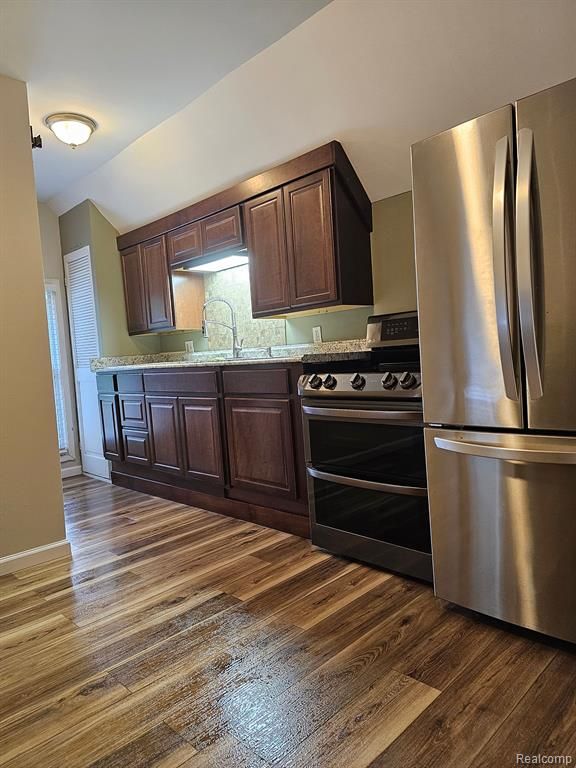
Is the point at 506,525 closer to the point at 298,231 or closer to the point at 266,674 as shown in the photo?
the point at 266,674

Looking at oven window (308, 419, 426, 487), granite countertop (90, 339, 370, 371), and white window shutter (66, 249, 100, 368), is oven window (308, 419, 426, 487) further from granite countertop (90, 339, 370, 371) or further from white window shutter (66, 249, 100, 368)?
white window shutter (66, 249, 100, 368)

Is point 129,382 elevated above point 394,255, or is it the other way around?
point 394,255

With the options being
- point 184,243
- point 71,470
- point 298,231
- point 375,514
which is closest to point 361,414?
point 375,514

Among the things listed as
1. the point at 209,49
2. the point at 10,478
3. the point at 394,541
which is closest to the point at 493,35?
the point at 209,49

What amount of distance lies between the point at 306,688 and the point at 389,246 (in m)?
2.46

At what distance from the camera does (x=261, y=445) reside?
2.98 metres

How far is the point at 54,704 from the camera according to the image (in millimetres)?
1591

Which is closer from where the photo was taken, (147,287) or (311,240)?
(311,240)

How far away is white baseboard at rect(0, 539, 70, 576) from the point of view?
107 inches

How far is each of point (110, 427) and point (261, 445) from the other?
200cm

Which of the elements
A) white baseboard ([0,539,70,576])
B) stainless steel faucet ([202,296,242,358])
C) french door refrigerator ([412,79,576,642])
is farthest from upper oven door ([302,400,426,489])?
stainless steel faucet ([202,296,242,358])

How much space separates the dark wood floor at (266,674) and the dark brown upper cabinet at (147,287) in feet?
7.96

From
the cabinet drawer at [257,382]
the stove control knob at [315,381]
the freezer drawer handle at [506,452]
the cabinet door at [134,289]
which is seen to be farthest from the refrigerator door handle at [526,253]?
the cabinet door at [134,289]

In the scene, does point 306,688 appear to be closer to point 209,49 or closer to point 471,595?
point 471,595
